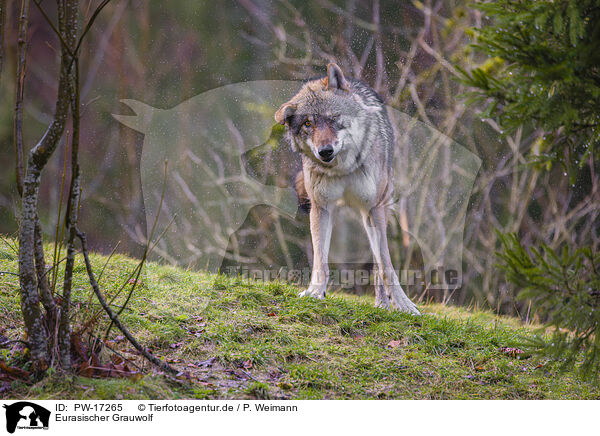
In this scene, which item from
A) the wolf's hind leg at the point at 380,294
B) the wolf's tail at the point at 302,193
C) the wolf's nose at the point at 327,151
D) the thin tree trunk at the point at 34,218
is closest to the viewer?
the thin tree trunk at the point at 34,218

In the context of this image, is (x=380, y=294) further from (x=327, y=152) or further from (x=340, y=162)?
(x=327, y=152)

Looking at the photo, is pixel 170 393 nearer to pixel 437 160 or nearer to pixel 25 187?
pixel 25 187

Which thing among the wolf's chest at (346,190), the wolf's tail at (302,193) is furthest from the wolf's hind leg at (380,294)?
the wolf's tail at (302,193)

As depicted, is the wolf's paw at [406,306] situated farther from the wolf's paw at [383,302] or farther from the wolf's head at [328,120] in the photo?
the wolf's head at [328,120]

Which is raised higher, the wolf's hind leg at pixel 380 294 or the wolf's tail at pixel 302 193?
the wolf's tail at pixel 302 193

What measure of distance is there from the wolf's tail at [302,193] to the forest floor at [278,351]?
30.1 inches

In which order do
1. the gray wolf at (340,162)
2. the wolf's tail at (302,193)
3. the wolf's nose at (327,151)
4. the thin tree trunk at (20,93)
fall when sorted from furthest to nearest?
the wolf's tail at (302,193) < the gray wolf at (340,162) < the wolf's nose at (327,151) < the thin tree trunk at (20,93)

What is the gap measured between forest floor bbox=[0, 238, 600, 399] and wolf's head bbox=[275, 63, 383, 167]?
3.10 feet

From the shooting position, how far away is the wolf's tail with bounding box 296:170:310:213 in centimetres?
371

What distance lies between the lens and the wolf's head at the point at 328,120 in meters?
3.24

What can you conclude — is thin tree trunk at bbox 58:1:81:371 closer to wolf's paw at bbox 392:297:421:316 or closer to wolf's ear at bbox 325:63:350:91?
wolf's ear at bbox 325:63:350:91

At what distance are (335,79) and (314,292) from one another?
1.47m
